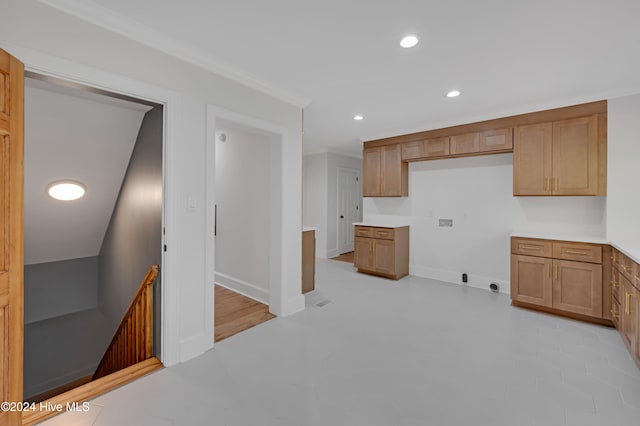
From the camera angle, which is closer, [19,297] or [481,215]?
[19,297]

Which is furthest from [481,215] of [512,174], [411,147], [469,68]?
[469,68]

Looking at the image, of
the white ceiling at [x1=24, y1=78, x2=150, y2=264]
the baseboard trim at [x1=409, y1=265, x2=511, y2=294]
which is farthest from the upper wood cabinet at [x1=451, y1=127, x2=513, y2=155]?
the white ceiling at [x1=24, y1=78, x2=150, y2=264]

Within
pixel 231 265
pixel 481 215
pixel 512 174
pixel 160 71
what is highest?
pixel 160 71

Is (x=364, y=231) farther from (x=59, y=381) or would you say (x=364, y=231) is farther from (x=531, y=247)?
(x=59, y=381)

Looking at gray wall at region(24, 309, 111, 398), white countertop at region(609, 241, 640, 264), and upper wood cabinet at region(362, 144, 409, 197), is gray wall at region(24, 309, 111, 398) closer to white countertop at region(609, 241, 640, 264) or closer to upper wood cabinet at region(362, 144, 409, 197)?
upper wood cabinet at region(362, 144, 409, 197)

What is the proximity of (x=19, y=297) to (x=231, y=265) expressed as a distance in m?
2.78

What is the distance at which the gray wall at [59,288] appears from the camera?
3.98 meters

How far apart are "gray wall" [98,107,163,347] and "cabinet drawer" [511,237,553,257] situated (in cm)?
396

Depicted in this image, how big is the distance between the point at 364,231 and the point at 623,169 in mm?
3284

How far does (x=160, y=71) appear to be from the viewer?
220 centimetres

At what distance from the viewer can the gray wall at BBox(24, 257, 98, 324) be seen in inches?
157

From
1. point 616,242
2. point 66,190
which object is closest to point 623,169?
point 616,242

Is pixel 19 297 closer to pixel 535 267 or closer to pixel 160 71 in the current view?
pixel 160 71

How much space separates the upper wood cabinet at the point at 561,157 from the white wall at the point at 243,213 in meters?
3.27
